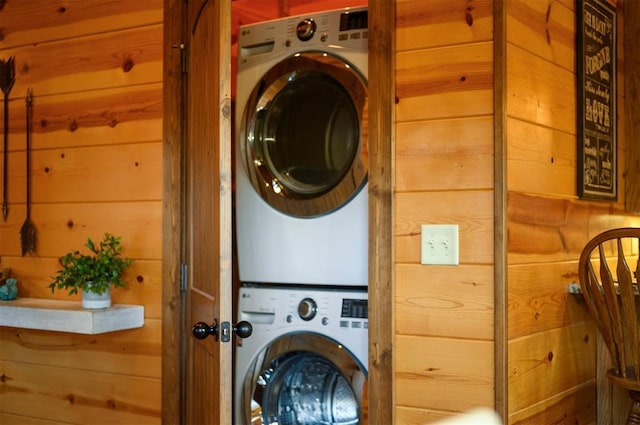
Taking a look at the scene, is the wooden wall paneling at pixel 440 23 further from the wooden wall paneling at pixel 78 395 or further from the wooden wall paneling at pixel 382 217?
the wooden wall paneling at pixel 78 395

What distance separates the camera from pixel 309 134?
2.62 m

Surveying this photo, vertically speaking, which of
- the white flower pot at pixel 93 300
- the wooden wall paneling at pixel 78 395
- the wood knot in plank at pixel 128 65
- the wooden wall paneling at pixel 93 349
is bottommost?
the wooden wall paneling at pixel 78 395

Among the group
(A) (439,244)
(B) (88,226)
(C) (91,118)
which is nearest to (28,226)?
(B) (88,226)

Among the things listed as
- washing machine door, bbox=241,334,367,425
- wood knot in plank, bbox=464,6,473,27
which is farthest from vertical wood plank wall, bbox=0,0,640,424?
washing machine door, bbox=241,334,367,425

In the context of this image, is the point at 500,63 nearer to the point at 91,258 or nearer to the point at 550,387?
the point at 550,387

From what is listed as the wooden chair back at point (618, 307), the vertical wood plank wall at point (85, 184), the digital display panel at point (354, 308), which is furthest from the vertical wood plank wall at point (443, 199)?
the vertical wood plank wall at point (85, 184)

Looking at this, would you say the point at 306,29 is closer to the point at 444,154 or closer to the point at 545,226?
the point at 444,154

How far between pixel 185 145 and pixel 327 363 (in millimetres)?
916

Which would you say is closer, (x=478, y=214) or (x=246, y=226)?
(x=478, y=214)

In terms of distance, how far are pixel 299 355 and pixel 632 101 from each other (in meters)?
1.78

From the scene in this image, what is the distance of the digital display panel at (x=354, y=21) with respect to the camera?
2461mm

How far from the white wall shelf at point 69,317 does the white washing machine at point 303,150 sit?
17.1 inches

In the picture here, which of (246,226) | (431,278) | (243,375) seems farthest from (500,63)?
(243,375)

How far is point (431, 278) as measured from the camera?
7.05ft
